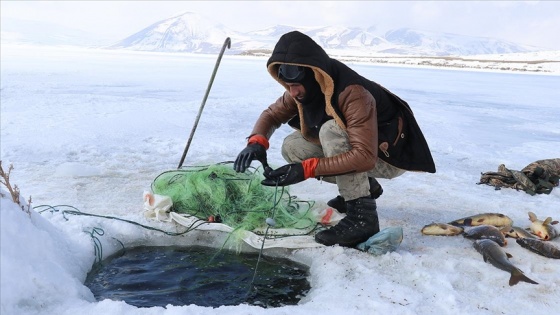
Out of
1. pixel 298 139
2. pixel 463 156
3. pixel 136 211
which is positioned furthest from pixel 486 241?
pixel 463 156

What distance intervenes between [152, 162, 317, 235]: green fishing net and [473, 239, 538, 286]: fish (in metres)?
1.14

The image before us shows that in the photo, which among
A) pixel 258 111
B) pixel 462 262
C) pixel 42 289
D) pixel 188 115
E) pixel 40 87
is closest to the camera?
pixel 42 289

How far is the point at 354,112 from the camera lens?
2.89m

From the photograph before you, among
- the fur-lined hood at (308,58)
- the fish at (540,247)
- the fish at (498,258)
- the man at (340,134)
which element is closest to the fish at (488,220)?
the fish at (540,247)

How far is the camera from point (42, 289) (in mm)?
2213

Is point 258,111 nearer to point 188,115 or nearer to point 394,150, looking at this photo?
point 188,115

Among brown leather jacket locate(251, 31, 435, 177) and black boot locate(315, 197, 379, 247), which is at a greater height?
brown leather jacket locate(251, 31, 435, 177)

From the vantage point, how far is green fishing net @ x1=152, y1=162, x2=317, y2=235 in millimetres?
3492

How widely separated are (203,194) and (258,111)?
706cm

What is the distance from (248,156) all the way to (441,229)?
1458 mm

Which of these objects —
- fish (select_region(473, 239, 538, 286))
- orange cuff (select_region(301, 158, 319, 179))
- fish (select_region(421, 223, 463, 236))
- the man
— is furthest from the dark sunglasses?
fish (select_region(473, 239, 538, 286))

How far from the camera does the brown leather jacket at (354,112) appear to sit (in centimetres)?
287

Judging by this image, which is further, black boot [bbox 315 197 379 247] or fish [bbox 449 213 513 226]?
fish [bbox 449 213 513 226]

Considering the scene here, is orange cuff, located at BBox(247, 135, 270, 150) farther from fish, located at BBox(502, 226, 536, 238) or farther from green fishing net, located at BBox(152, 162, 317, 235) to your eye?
fish, located at BBox(502, 226, 536, 238)
